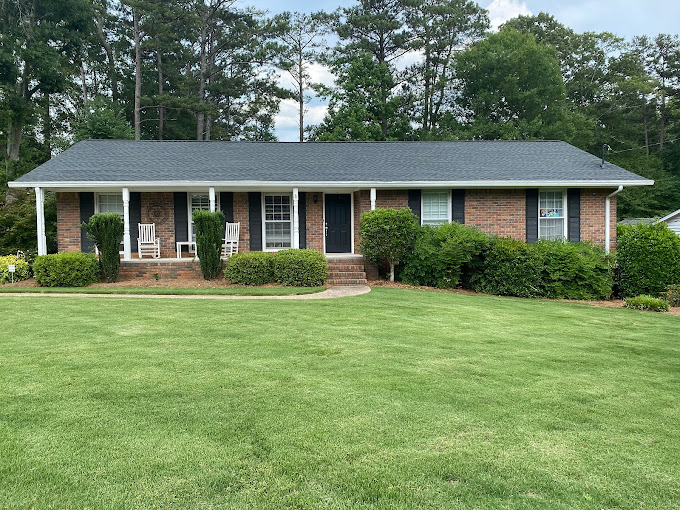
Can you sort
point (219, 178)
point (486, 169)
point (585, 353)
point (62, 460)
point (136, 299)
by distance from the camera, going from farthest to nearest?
point (486, 169) → point (219, 178) → point (136, 299) → point (585, 353) → point (62, 460)

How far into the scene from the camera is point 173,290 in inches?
424

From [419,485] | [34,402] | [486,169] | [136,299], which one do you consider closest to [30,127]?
[136,299]

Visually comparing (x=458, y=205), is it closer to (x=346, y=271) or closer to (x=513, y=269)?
(x=513, y=269)

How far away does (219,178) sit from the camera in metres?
13.7

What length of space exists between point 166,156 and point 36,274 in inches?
228

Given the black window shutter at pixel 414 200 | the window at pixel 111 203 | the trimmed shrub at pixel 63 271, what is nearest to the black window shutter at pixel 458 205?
the black window shutter at pixel 414 200

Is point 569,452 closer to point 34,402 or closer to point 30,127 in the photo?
point 34,402

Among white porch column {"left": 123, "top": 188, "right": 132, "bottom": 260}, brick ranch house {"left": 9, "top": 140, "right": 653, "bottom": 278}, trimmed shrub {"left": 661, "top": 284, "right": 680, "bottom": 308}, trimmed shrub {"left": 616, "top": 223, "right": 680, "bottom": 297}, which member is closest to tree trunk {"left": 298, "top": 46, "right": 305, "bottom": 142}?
brick ranch house {"left": 9, "top": 140, "right": 653, "bottom": 278}

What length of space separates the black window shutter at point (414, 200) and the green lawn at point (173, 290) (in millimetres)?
4759

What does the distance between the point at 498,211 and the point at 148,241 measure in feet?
34.8

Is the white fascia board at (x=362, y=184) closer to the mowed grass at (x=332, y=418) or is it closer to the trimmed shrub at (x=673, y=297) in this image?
the trimmed shrub at (x=673, y=297)

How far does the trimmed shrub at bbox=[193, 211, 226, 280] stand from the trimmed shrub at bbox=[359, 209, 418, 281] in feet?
12.6

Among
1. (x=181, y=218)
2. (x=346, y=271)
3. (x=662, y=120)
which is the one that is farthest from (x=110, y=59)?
(x=662, y=120)

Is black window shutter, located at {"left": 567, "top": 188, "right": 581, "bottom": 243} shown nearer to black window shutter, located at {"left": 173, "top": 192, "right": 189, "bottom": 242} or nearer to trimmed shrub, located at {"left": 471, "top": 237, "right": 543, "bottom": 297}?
trimmed shrub, located at {"left": 471, "top": 237, "right": 543, "bottom": 297}
